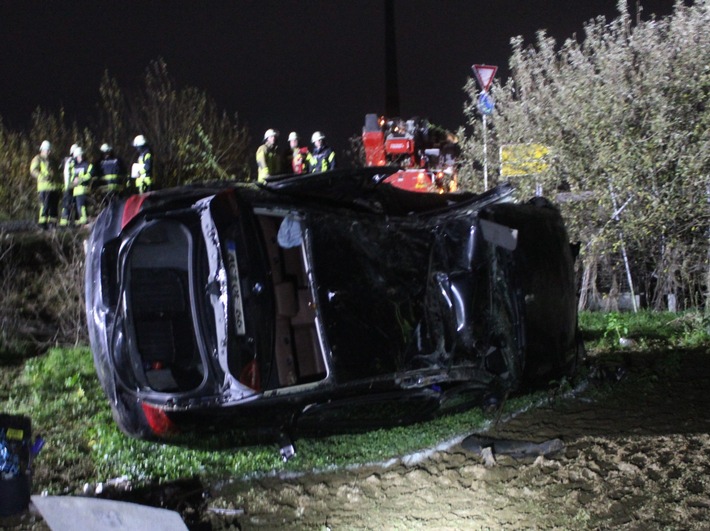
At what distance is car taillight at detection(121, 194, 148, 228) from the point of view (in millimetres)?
3727

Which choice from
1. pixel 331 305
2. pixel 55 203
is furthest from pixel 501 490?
pixel 55 203

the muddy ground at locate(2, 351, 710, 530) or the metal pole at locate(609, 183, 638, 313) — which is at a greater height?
the metal pole at locate(609, 183, 638, 313)

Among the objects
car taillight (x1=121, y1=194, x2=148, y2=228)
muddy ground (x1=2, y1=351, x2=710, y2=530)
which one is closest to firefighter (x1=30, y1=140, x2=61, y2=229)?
car taillight (x1=121, y1=194, x2=148, y2=228)

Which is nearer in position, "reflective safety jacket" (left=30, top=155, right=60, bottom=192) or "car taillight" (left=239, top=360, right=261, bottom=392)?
"car taillight" (left=239, top=360, right=261, bottom=392)

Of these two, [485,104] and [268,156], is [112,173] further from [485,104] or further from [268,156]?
[485,104]

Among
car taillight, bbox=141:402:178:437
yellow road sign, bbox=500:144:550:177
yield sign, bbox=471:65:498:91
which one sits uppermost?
yield sign, bbox=471:65:498:91

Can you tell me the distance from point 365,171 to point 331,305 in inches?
39.1

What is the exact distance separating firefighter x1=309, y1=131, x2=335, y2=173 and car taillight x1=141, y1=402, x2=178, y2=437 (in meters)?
8.37

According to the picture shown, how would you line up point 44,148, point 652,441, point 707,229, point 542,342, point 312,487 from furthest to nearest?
point 44,148 → point 707,229 → point 542,342 → point 652,441 → point 312,487

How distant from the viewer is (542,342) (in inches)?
180

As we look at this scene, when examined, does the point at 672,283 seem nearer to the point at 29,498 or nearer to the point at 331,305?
the point at 331,305

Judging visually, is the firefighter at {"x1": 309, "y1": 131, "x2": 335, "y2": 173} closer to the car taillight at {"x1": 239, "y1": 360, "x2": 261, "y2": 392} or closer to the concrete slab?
the car taillight at {"x1": 239, "y1": 360, "x2": 261, "y2": 392}

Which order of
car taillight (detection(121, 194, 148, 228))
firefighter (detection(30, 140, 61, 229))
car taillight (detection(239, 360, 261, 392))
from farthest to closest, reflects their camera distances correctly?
firefighter (detection(30, 140, 61, 229)), car taillight (detection(121, 194, 148, 228)), car taillight (detection(239, 360, 261, 392))

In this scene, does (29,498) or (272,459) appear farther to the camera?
(272,459)
